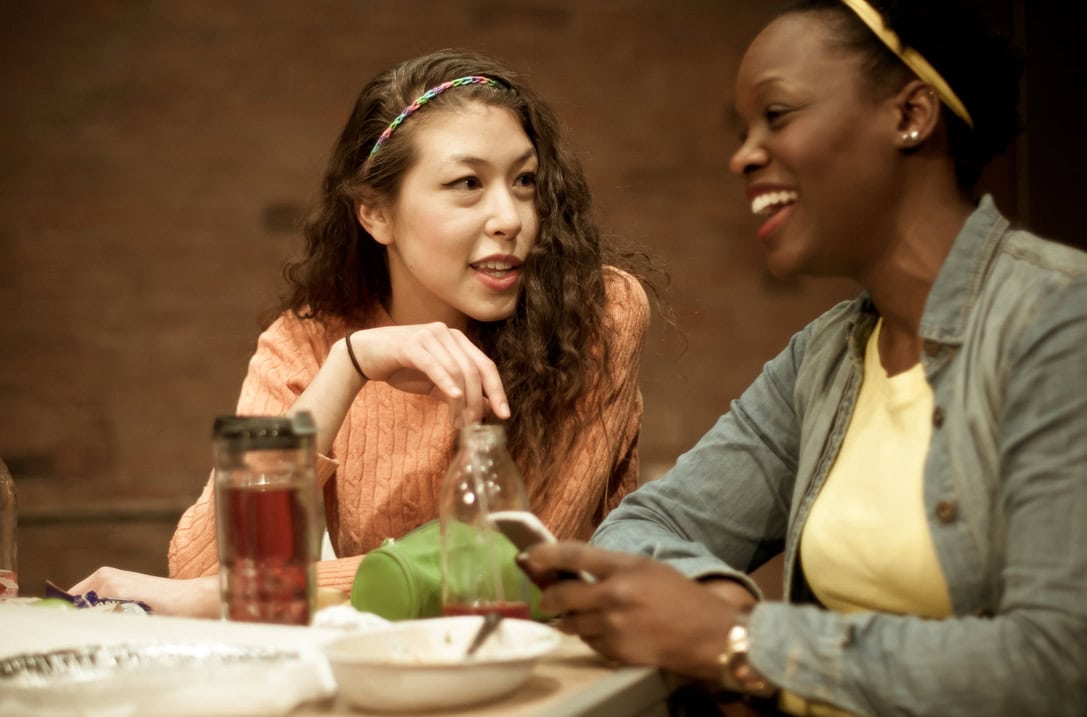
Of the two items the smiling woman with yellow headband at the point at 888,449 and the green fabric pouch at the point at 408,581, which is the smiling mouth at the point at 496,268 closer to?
the smiling woman with yellow headband at the point at 888,449

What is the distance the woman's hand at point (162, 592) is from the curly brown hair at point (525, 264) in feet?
2.17

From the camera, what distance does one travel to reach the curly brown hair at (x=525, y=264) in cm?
218

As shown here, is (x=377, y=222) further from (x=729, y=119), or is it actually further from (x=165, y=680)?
(x=729, y=119)

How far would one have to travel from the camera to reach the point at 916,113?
1356 mm

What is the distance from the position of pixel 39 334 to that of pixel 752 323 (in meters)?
2.66

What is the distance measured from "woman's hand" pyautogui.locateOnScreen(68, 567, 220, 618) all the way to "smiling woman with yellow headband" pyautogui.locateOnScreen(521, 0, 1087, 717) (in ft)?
1.71

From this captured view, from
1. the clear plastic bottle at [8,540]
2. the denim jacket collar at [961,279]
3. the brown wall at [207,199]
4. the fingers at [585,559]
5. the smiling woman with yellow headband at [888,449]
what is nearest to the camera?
the smiling woman with yellow headband at [888,449]

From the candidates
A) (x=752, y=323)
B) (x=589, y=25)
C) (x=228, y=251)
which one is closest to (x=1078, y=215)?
(x=752, y=323)

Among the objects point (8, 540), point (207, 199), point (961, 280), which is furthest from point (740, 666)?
point (207, 199)

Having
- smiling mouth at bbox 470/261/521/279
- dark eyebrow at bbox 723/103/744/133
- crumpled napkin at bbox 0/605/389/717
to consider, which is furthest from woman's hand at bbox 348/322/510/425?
dark eyebrow at bbox 723/103/744/133

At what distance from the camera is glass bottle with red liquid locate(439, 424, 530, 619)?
1.35m

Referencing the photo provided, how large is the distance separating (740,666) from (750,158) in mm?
602

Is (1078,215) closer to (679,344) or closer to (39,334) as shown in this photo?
(679,344)

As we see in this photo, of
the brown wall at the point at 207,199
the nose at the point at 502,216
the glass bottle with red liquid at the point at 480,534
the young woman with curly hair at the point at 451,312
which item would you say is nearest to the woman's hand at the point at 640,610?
the glass bottle with red liquid at the point at 480,534
